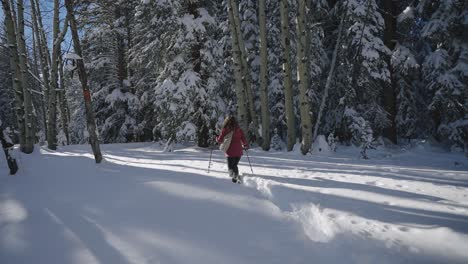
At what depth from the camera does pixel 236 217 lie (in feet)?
15.0

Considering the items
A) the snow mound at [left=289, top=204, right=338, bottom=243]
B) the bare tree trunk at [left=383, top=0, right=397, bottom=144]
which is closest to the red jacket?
the snow mound at [left=289, top=204, right=338, bottom=243]

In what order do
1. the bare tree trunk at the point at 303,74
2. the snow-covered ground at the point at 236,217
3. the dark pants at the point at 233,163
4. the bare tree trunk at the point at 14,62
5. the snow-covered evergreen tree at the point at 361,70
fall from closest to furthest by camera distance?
the snow-covered ground at the point at 236,217, the dark pants at the point at 233,163, the bare tree trunk at the point at 14,62, the bare tree trunk at the point at 303,74, the snow-covered evergreen tree at the point at 361,70

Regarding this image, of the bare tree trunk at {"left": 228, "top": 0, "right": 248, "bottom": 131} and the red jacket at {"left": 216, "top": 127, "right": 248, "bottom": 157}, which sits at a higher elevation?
the bare tree trunk at {"left": 228, "top": 0, "right": 248, "bottom": 131}

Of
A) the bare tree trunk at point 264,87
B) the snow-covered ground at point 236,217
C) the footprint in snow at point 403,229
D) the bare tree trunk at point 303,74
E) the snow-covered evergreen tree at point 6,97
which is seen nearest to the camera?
the snow-covered ground at point 236,217

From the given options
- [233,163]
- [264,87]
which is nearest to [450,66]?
[264,87]

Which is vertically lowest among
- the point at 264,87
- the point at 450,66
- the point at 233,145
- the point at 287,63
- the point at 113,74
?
the point at 233,145

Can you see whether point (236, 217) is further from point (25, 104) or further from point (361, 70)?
point (25, 104)

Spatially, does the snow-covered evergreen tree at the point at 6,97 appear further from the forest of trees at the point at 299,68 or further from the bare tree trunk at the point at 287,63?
the bare tree trunk at the point at 287,63

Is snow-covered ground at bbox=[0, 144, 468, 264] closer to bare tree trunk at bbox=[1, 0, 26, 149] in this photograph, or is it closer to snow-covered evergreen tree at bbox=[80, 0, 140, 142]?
bare tree trunk at bbox=[1, 0, 26, 149]

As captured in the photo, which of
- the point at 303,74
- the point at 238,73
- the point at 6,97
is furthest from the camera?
the point at 6,97

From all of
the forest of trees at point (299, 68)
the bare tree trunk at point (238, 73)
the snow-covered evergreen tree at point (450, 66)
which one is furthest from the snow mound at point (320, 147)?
the snow-covered evergreen tree at point (450, 66)

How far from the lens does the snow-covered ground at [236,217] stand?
3438 mm

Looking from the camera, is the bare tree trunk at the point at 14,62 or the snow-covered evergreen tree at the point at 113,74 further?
the snow-covered evergreen tree at the point at 113,74

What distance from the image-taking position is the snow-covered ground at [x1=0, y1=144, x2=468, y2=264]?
3438mm
